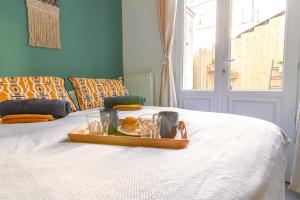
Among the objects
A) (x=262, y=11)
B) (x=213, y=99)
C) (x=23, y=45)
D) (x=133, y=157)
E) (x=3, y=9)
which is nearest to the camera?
(x=133, y=157)

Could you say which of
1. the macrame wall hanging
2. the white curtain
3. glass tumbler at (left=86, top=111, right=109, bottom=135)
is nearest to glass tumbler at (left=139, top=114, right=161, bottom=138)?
glass tumbler at (left=86, top=111, right=109, bottom=135)

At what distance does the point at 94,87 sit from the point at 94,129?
1.10 m

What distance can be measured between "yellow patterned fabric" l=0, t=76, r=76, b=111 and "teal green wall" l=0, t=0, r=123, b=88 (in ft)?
1.29

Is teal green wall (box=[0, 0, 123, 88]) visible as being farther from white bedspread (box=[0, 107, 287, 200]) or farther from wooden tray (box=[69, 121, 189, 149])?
wooden tray (box=[69, 121, 189, 149])

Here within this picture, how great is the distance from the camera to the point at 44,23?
2.04 meters

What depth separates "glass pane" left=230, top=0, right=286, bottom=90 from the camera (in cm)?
202

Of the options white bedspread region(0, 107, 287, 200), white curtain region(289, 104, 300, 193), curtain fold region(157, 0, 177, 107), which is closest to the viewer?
white bedspread region(0, 107, 287, 200)

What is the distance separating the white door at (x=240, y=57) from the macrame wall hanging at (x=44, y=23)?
1.38 meters

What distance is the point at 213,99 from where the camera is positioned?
2.41 metres

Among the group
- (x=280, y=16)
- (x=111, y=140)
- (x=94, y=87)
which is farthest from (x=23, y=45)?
(x=280, y=16)

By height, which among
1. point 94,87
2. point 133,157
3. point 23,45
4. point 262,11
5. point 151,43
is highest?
point 262,11

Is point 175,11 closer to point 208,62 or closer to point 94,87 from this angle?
point 208,62

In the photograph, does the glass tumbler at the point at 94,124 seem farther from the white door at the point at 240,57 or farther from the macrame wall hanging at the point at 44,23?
the white door at the point at 240,57

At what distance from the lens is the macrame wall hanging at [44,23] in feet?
6.34
